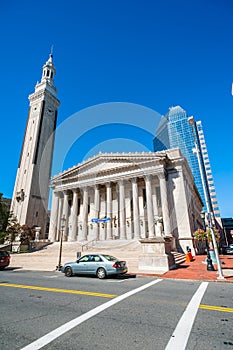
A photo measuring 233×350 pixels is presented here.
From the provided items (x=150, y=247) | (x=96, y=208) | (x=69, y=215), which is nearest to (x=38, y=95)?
(x=69, y=215)

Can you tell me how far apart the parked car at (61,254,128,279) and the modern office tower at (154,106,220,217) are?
312 ft

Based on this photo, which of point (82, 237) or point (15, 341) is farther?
point (82, 237)

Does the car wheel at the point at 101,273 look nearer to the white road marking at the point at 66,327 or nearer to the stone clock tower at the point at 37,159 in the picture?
the white road marking at the point at 66,327

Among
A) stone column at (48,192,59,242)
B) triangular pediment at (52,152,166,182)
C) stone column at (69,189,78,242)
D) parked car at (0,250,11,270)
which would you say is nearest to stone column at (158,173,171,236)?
triangular pediment at (52,152,166,182)

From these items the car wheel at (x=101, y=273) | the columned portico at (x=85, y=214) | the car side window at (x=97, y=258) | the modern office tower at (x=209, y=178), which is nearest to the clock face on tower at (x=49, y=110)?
the columned portico at (x=85, y=214)

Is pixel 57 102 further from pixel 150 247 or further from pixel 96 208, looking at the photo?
pixel 150 247

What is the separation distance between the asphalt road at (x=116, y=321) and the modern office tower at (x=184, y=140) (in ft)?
328

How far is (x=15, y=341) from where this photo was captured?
3.63 m

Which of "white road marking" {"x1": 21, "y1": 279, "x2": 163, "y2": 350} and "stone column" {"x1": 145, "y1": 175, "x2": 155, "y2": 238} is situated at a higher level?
"stone column" {"x1": 145, "y1": 175, "x2": 155, "y2": 238}

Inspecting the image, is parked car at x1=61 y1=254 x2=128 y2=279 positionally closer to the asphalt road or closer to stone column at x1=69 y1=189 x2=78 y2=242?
the asphalt road

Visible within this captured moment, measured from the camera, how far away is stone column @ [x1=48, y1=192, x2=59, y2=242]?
3888 centimetres

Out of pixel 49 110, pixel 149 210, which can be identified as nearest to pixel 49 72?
pixel 49 110

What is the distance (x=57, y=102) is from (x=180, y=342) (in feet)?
220

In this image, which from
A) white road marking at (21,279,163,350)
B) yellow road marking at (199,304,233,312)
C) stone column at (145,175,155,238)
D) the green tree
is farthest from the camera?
the green tree
